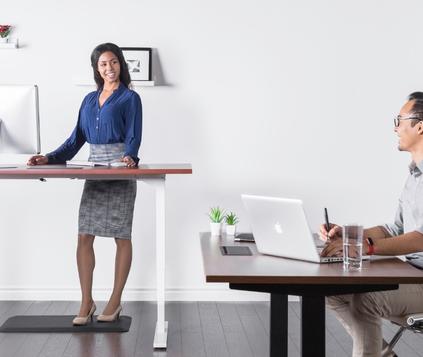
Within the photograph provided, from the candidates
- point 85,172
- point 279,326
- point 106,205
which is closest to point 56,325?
point 106,205

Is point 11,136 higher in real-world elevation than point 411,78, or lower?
lower

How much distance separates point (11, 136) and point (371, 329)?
228cm

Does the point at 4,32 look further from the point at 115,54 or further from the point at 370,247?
Result: the point at 370,247

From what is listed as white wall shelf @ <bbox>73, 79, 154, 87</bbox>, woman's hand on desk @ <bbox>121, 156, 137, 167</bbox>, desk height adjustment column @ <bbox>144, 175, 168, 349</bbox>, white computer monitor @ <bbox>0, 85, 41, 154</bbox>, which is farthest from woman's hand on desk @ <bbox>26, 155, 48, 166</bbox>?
white wall shelf @ <bbox>73, 79, 154, 87</bbox>

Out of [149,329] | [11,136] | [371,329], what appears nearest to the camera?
[371,329]

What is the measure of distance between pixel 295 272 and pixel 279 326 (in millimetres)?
687

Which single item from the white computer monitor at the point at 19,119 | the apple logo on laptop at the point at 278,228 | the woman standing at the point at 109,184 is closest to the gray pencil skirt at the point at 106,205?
the woman standing at the point at 109,184

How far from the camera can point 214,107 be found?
16.5 feet

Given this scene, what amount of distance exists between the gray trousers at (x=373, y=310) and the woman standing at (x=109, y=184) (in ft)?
6.63

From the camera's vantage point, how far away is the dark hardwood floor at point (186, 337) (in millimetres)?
3744

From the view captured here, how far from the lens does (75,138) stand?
14.5 feet

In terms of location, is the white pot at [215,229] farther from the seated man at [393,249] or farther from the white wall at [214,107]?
the white wall at [214,107]

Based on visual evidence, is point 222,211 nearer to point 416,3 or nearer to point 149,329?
point 149,329

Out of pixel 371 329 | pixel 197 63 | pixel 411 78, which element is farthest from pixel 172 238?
pixel 371 329
